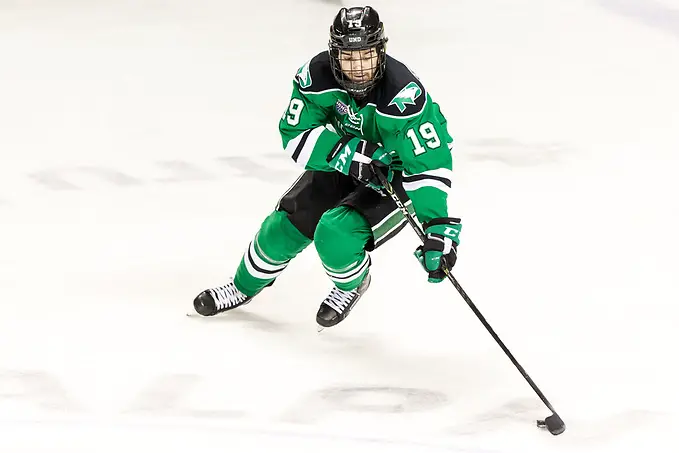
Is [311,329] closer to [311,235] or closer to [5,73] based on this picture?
[311,235]

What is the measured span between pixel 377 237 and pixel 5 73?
308 centimetres

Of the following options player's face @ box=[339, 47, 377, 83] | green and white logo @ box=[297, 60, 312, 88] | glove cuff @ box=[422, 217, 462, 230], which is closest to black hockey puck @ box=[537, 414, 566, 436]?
glove cuff @ box=[422, 217, 462, 230]

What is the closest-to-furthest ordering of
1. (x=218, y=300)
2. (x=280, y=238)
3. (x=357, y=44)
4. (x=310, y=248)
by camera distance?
(x=357, y=44), (x=280, y=238), (x=218, y=300), (x=310, y=248)

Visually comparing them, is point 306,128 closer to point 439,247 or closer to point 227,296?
point 439,247

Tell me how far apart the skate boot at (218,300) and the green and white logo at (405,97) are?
0.86 m

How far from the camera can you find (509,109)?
16.7 feet

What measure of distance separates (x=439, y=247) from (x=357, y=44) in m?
0.58

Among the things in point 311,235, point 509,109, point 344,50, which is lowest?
point 509,109

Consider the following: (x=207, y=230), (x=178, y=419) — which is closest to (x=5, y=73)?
(x=207, y=230)

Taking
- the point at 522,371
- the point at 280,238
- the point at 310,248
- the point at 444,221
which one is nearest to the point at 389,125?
the point at 444,221

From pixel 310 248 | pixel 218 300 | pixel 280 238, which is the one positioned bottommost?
pixel 310 248

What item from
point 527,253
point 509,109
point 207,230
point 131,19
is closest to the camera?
point 527,253

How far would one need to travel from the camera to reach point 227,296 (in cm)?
337

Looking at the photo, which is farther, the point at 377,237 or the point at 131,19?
the point at 131,19
